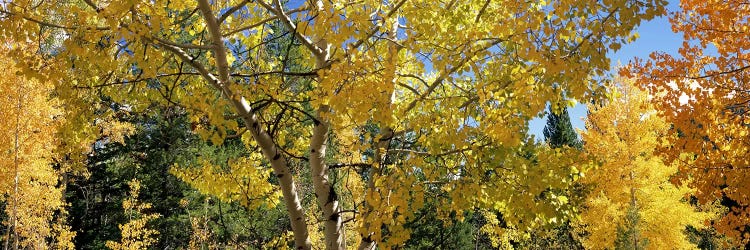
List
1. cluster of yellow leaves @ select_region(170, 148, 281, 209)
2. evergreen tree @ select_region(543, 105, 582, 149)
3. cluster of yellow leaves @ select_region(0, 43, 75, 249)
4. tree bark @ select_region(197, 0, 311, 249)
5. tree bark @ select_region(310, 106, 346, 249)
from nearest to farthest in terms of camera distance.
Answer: tree bark @ select_region(197, 0, 311, 249) → tree bark @ select_region(310, 106, 346, 249) → cluster of yellow leaves @ select_region(170, 148, 281, 209) → cluster of yellow leaves @ select_region(0, 43, 75, 249) → evergreen tree @ select_region(543, 105, 582, 149)

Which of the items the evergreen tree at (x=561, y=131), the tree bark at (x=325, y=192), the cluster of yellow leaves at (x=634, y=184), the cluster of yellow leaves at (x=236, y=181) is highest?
the evergreen tree at (x=561, y=131)

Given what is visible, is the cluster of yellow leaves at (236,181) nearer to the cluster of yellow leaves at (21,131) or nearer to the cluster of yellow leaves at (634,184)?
the cluster of yellow leaves at (634,184)

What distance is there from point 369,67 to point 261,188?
2499 millimetres

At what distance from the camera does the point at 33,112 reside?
12.8m

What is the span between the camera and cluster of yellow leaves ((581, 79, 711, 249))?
1198 cm

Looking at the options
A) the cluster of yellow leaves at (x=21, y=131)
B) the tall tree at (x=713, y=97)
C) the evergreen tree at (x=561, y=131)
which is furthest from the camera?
the evergreen tree at (x=561, y=131)

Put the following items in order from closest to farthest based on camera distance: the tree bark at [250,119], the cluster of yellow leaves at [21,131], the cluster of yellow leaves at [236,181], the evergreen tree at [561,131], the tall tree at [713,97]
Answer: the tree bark at [250,119] → the cluster of yellow leaves at [236,181] → the tall tree at [713,97] → the cluster of yellow leaves at [21,131] → the evergreen tree at [561,131]

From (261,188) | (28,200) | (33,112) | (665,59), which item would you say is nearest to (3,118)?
(33,112)

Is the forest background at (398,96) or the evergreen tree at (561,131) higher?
the evergreen tree at (561,131)

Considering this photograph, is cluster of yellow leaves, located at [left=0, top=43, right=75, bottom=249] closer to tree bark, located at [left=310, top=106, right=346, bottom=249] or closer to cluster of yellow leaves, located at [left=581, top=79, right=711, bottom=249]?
tree bark, located at [left=310, top=106, right=346, bottom=249]

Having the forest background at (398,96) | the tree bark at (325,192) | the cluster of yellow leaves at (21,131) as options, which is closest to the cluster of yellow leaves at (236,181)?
the forest background at (398,96)

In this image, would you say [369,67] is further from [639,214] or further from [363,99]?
[639,214]

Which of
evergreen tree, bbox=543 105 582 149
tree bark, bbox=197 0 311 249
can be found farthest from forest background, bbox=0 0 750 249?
evergreen tree, bbox=543 105 582 149

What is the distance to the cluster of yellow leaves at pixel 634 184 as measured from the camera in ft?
39.3
